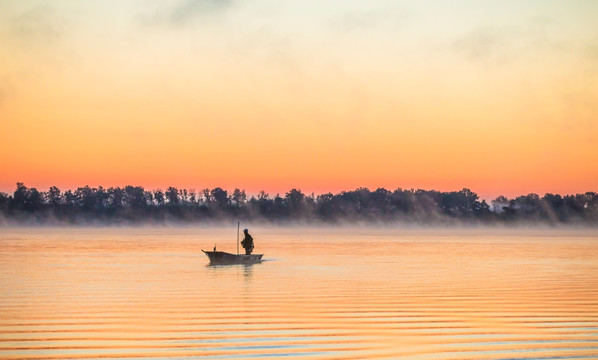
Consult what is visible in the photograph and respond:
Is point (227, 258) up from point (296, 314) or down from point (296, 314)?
up

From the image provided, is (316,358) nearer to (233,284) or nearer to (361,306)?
(361,306)

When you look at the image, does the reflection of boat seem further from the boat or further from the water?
the water

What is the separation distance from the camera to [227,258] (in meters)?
41.2

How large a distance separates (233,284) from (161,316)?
10.3 metres

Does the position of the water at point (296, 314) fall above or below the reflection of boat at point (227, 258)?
below

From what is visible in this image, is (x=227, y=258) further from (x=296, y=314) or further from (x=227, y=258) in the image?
(x=296, y=314)

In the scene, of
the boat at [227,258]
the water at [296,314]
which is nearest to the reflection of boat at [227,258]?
the boat at [227,258]

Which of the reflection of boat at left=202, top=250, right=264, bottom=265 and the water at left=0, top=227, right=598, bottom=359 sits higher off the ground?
the reflection of boat at left=202, top=250, right=264, bottom=265

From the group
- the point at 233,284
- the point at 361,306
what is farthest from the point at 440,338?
the point at 233,284

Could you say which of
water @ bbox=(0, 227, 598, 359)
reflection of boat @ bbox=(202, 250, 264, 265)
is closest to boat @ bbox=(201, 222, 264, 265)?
reflection of boat @ bbox=(202, 250, 264, 265)

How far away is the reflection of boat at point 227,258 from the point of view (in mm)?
40891

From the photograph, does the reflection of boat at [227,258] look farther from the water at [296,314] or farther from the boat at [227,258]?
the water at [296,314]

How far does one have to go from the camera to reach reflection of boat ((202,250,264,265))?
134 ft

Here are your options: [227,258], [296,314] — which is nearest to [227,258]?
[227,258]
